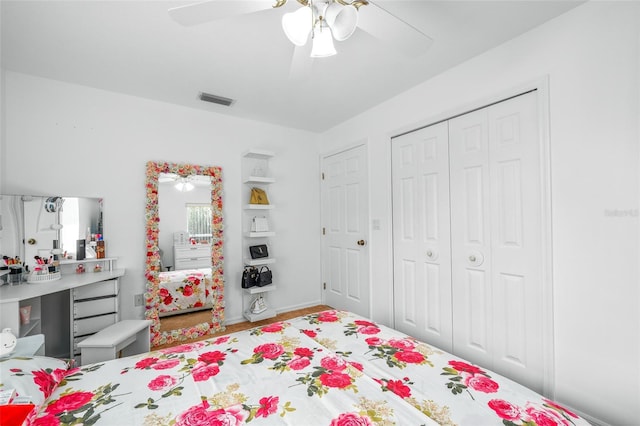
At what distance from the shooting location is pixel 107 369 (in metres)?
1.35

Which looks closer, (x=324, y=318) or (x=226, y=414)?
(x=226, y=414)

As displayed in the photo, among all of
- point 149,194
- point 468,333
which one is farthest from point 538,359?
point 149,194

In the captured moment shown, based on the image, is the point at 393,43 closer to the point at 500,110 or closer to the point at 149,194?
the point at 500,110

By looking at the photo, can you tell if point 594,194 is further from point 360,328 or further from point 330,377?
point 330,377

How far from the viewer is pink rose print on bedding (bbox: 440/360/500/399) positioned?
1.17m

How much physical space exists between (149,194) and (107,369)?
1913 millimetres

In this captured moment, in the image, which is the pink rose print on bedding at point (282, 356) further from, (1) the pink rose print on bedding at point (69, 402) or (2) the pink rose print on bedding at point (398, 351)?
(1) the pink rose print on bedding at point (69, 402)

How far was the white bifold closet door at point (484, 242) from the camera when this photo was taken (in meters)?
1.95

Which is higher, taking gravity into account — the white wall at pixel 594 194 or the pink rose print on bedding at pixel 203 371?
the white wall at pixel 594 194

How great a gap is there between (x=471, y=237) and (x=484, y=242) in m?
0.10

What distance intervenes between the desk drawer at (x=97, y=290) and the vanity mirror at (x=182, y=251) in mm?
352

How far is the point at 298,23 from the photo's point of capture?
51.6 inches

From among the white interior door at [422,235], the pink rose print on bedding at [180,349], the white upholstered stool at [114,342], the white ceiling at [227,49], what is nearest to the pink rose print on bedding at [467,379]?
the white interior door at [422,235]

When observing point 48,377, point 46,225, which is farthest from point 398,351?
point 46,225
